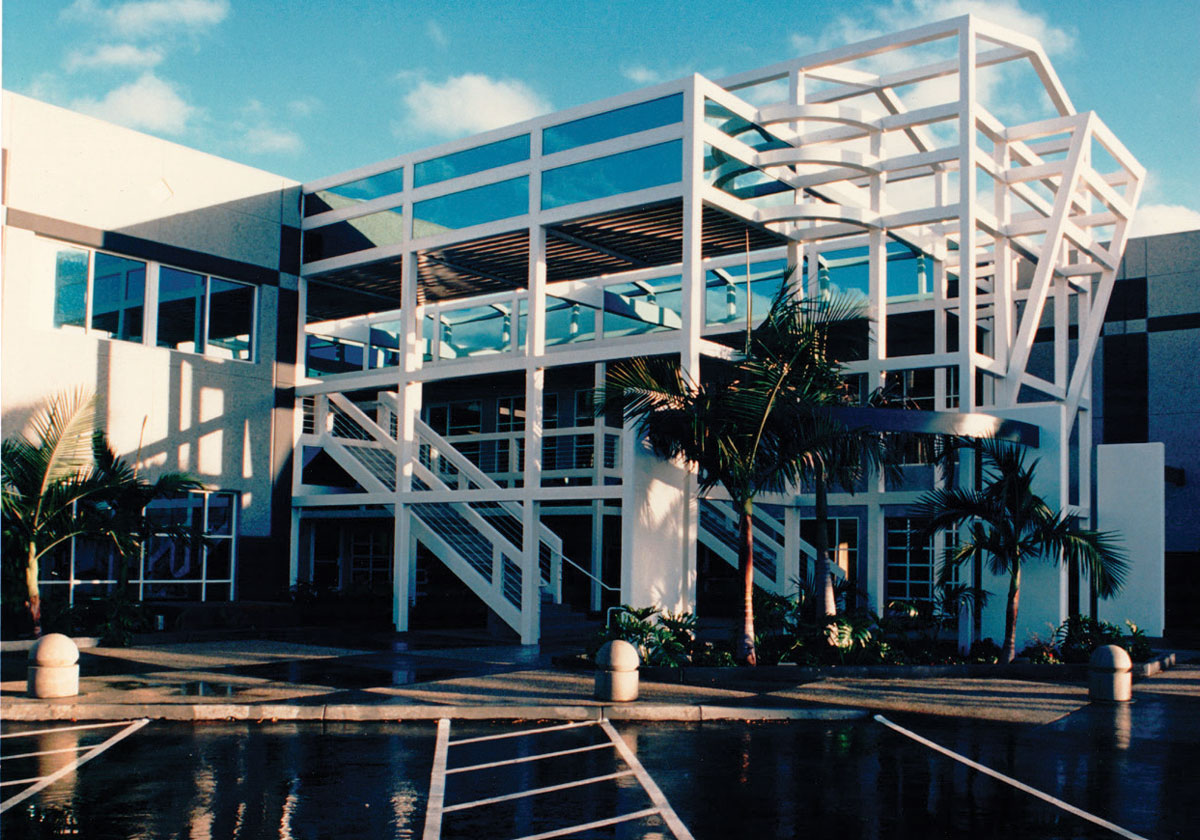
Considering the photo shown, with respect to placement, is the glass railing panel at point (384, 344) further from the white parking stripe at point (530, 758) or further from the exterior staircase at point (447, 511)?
the white parking stripe at point (530, 758)

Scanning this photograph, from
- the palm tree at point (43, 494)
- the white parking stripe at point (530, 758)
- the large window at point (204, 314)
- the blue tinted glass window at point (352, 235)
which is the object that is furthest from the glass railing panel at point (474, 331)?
the white parking stripe at point (530, 758)

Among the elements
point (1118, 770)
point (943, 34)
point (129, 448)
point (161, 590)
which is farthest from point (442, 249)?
point (1118, 770)

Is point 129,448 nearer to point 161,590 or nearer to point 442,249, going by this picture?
point 161,590

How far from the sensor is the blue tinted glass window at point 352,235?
25906 mm

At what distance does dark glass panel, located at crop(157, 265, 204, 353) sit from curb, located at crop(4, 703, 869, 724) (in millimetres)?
13131

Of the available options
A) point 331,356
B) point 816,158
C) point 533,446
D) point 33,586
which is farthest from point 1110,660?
point 331,356

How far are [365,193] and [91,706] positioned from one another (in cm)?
1527

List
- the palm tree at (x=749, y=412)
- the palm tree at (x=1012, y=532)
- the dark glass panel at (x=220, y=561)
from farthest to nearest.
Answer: the dark glass panel at (x=220, y=561) → the palm tree at (x=1012, y=532) → the palm tree at (x=749, y=412)

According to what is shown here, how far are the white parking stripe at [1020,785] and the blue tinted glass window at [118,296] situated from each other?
57.4ft

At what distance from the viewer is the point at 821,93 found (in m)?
22.8

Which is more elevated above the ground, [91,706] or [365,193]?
[365,193]

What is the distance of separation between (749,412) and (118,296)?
1410cm

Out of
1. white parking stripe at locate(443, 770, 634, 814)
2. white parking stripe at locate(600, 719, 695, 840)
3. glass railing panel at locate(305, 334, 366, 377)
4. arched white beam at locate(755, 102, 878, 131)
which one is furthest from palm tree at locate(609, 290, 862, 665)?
glass railing panel at locate(305, 334, 366, 377)

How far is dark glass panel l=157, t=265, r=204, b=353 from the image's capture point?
2405 centimetres
